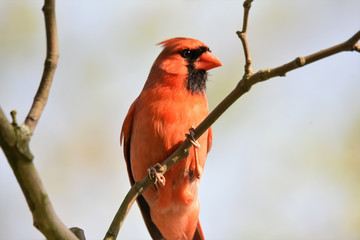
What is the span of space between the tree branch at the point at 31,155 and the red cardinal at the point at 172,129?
3.71 feet

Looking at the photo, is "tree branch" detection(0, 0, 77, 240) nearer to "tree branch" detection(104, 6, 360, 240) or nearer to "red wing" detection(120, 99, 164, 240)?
"tree branch" detection(104, 6, 360, 240)

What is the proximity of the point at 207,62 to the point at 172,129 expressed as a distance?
22.1 inches

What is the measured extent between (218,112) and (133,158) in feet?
3.85

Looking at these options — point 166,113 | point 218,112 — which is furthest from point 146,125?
point 218,112

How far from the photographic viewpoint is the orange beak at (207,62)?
3111 millimetres

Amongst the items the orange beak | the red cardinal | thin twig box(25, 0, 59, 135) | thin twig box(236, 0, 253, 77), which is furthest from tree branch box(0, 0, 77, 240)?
the orange beak

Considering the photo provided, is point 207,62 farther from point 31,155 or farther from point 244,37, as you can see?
point 31,155

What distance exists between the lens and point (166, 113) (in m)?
2.88

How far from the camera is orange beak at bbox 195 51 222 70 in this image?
3.11m

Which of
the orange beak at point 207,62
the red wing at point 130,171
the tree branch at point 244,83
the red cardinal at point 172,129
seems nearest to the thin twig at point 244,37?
the tree branch at point 244,83

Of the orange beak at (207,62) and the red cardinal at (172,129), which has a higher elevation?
the orange beak at (207,62)

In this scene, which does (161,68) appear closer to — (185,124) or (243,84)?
(185,124)

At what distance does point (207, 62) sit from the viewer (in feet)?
10.2

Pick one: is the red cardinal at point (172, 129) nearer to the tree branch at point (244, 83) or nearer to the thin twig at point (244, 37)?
the tree branch at point (244, 83)
